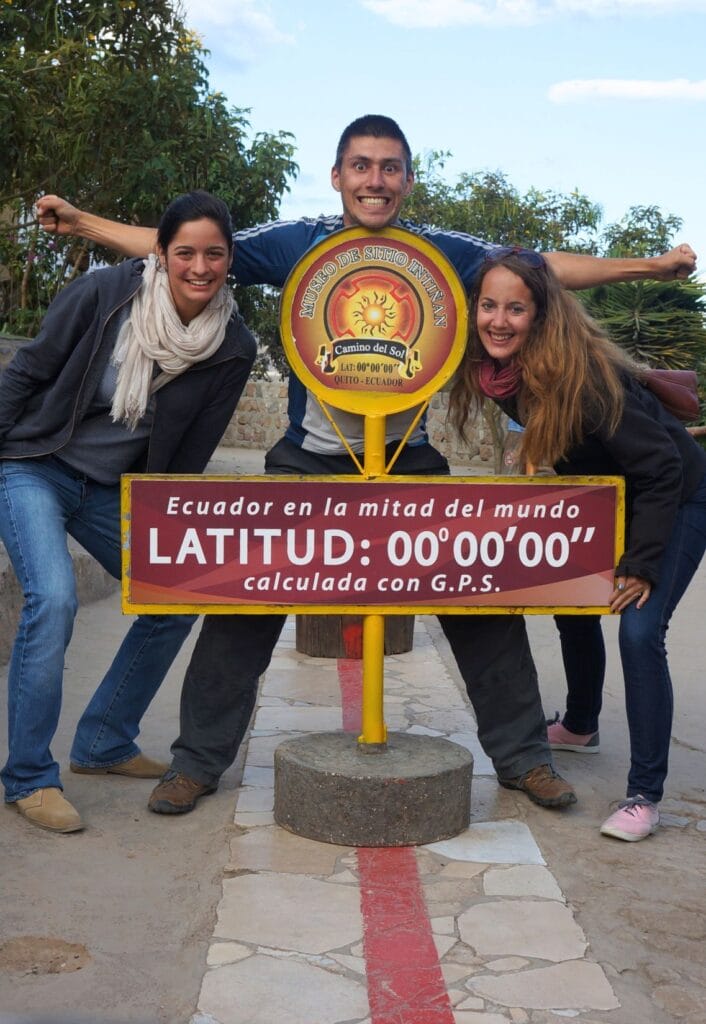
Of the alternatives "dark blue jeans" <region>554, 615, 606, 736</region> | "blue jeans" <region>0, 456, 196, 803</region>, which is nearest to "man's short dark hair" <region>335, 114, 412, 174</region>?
"blue jeans" <region>0, 456, 196, 803</region>

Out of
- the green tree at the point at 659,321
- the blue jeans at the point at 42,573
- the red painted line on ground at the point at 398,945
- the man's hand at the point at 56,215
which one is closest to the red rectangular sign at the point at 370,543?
the blue jeans at the point at 42,573

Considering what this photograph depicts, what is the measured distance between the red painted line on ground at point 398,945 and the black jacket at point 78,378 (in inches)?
55.3

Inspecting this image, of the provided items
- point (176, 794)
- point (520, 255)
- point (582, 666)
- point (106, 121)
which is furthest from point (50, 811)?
point (106, 121)

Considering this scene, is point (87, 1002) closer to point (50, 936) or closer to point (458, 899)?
point (50, 936)

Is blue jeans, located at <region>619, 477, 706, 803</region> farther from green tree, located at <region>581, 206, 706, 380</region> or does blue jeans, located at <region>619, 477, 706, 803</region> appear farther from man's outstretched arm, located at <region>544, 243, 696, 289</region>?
green tree, located at <region>581, 206, 706, 380</region>

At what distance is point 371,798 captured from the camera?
3.73 m

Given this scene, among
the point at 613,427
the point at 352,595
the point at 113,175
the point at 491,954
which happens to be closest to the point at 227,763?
the point at 352,595

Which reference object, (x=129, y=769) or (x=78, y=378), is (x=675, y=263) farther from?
(x=129, y=769)

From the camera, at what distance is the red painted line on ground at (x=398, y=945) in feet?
8.91

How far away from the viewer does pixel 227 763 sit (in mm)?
4094

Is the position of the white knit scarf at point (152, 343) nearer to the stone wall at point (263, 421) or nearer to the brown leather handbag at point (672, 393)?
the brown leather handbag at point (672, 393)

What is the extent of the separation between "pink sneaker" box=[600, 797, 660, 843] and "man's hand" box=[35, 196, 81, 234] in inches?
99.3

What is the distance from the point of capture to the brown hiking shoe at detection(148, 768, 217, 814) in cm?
Answer: 402

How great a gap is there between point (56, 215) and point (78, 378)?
543 millimetres
